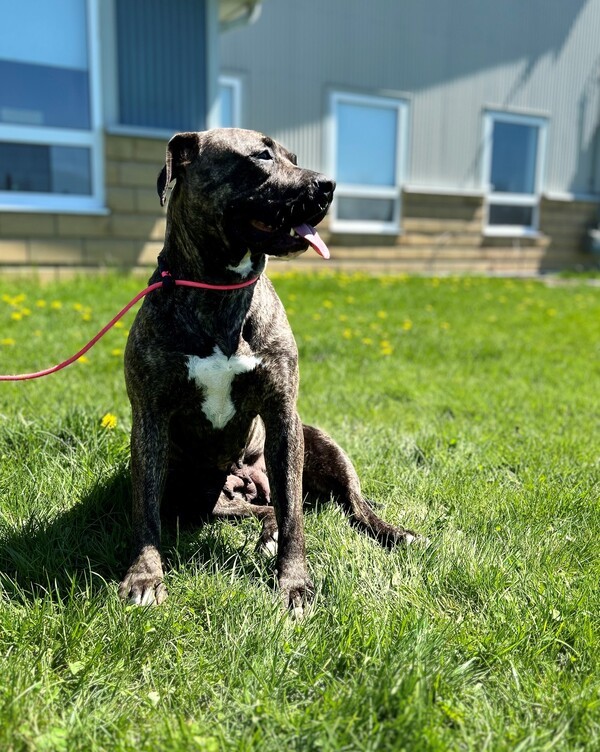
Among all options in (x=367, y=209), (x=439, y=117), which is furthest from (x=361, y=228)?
(x=439, y=117)

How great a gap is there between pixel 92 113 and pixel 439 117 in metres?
7.15

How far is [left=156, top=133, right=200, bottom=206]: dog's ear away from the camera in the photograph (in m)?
2.40

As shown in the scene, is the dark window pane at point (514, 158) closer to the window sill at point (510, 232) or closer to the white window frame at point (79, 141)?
the window sill at point (510, 232)

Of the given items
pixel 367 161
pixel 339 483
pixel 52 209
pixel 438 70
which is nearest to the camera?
pixel 339 483

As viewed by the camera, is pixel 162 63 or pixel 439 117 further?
pixel 439 117

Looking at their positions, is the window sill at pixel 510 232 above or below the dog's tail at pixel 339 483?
above

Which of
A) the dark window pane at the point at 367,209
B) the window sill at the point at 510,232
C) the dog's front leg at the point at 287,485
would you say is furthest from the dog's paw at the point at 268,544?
the window sill at the point at 510,232

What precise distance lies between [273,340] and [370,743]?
1.37m

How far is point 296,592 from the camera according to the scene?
7.32ft

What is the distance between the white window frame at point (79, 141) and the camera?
25.9 ft

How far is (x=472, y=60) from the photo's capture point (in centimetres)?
1302

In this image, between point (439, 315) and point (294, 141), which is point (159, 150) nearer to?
point (294, 141)

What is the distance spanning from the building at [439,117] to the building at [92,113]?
237 centimetres

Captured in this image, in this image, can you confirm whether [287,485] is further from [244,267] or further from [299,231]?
[299,231]
